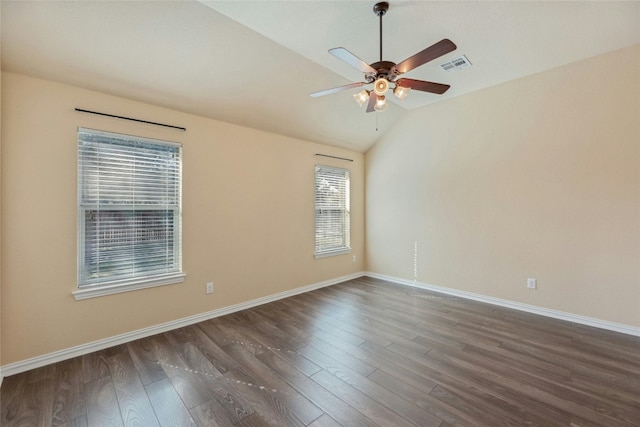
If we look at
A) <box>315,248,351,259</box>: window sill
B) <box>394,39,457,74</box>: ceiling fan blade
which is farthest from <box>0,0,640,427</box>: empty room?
<box>315,248,351,259</box>: window sill

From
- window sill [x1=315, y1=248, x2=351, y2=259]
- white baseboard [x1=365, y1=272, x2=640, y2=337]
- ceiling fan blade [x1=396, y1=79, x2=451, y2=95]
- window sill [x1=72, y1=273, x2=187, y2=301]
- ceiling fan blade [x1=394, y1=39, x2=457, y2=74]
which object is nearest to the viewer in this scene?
ceiling fan blade [x1=394, y1=39, x2=457, y2=74]

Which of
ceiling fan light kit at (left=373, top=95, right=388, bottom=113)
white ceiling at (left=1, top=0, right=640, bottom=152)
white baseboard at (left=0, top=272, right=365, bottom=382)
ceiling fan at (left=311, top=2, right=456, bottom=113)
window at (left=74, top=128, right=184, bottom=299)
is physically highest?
white ceiling at (left=1, top=0, right=640, bottom=152)

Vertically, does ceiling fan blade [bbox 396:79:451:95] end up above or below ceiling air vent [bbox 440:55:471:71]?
below

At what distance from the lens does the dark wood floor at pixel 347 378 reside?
1711mm

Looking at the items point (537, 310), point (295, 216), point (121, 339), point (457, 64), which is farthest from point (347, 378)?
point (457, 64)

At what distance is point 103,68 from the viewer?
234 cm

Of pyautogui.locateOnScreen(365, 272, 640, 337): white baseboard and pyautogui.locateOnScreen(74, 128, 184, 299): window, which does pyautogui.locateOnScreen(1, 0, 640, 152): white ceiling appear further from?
pyautogui.locateOnScreen(365, 272, 640, 337): white baseboard

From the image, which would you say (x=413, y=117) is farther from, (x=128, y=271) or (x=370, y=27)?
(x=128, y=271)

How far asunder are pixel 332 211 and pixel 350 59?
313cm

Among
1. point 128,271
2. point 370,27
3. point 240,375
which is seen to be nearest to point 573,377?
point 240,375

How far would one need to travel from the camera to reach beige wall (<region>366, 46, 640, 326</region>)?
2838 mm

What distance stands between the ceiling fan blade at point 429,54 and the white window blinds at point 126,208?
98.3 inches

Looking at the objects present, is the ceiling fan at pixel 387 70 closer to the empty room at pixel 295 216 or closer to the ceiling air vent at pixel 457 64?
the empty room at pixel 295 216

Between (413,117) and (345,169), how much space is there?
145 centimetres
